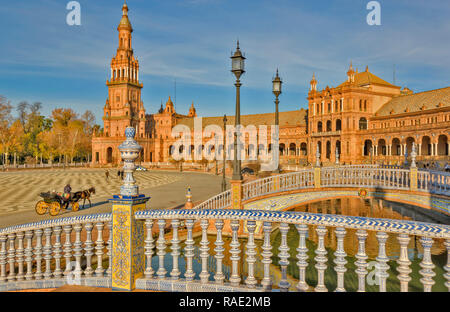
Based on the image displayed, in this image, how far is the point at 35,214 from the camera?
48.1 ft

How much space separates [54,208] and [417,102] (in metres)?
59.1

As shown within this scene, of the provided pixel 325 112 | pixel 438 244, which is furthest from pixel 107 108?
pixel 438 244

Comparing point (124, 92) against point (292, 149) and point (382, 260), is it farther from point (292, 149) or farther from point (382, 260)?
point (382, 260)

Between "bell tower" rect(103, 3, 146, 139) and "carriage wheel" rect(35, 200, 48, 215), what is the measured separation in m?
67.0

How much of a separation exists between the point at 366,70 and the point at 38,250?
2866 inches

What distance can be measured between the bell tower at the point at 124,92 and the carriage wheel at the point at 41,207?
220 feet

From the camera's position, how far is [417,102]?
179ft

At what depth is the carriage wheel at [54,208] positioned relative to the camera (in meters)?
14.4

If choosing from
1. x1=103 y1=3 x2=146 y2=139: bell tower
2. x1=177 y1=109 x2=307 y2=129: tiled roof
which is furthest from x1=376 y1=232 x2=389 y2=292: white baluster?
x1=103 y1=3 x2=146 y2=139: bell tower

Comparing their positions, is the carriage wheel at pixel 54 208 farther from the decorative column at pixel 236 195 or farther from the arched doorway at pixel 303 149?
the arched doorway at pixel 303 149

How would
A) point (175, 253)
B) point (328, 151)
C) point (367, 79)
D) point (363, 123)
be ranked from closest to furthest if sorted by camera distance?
point (175, 253)
point (363, 123)
point (367, 79)
point (328, 151)

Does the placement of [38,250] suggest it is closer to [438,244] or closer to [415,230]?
[415,230]

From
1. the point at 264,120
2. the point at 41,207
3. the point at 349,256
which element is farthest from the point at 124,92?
the point at 349,256

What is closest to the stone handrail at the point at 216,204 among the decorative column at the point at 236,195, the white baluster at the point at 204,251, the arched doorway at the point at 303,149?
the decorative column at the point at 236,195
